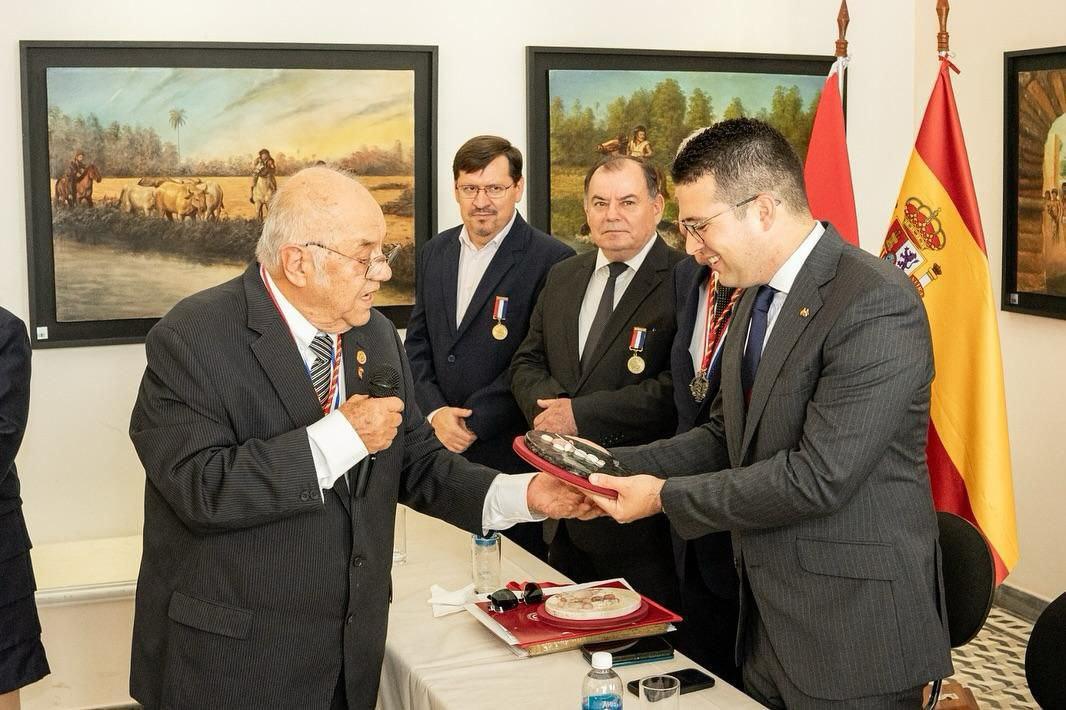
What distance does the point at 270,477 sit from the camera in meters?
2.33

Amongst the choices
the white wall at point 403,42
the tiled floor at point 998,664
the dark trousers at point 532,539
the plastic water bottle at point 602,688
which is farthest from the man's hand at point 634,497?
the white wall at point 403,42

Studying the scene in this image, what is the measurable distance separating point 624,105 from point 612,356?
2.26m

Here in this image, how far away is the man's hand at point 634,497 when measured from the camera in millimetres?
2742

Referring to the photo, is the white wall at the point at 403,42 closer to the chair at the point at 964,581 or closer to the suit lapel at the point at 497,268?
the suit lapel at the point at 497,268

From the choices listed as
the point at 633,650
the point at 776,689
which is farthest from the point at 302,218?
the point at 776,689

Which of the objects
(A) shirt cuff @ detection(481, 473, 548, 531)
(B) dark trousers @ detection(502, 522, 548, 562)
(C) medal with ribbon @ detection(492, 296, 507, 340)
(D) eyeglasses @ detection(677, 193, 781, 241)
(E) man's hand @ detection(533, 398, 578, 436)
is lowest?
(B) dark trousers @ detection(502, 522, 548, 562)

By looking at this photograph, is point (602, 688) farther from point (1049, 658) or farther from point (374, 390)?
point (1049, 658)

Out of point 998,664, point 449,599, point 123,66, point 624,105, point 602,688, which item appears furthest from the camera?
point 624,105

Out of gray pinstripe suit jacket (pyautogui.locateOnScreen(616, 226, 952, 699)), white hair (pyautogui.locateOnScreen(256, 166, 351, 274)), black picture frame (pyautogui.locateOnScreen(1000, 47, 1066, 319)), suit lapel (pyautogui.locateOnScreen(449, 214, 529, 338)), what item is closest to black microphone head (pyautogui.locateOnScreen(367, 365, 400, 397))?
white hair (pyautogui.locateOnScreen(256, 166, 351, 274))

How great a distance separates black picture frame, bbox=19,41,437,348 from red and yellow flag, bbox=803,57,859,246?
1.86 meters

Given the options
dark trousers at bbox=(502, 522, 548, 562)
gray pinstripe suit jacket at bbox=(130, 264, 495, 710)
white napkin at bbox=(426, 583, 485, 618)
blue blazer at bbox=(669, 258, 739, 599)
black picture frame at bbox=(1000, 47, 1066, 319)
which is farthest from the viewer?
black picture frame at bbox=(1000, 47, 1066, 319)

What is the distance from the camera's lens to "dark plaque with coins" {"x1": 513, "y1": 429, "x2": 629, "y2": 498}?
2.79 metres

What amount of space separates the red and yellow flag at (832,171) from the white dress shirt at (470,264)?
3.85 feet

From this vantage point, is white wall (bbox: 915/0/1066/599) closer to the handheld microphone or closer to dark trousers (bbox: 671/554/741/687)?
dark trousers (bbox: 671/554/741/687)
